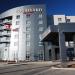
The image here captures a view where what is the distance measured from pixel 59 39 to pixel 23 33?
53320 mm

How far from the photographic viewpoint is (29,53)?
314ft

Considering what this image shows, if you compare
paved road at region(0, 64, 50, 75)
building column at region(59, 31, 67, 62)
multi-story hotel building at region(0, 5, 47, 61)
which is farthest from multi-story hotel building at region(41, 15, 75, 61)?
paved road at region(0, 64, 50, 75)

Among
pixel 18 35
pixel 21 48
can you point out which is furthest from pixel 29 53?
pixel 18 35

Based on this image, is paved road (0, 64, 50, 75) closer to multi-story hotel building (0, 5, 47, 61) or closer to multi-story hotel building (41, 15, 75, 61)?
multi-story hotel building (41, 15, 75, 61)

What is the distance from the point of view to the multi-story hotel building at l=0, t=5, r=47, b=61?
3780 inches

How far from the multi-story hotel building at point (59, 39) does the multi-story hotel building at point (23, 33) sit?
548cm

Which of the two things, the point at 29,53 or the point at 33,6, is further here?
the point at 33,6

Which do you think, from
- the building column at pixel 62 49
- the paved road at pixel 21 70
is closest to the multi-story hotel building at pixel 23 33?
the building column at pixel 62 49

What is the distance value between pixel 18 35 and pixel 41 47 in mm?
13774

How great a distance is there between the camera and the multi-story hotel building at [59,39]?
156 ft

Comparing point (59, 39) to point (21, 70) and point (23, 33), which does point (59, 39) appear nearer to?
point (21, 70)

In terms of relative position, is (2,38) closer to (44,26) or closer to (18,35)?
(18,35)

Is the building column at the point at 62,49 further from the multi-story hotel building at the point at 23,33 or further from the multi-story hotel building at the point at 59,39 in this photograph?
the multi-story hotel building at the point at 23,33

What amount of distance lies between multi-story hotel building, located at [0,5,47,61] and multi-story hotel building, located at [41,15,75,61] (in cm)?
548
